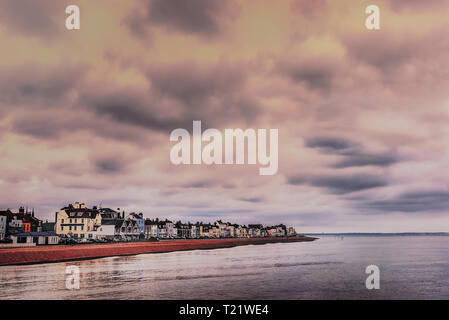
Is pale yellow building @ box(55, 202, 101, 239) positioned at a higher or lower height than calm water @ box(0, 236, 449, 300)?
higher

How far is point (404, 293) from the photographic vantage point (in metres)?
42.9

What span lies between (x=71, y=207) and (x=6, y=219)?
22713 millimetres

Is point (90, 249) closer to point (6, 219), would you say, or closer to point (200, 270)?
point (200, 270)
